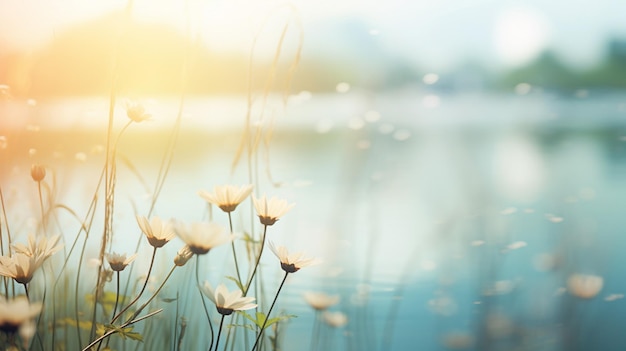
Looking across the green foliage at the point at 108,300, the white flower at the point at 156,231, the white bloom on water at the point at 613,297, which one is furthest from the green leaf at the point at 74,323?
the white bloom on water at the point at 613,297

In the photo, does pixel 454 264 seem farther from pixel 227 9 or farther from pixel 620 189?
pixel 620 189

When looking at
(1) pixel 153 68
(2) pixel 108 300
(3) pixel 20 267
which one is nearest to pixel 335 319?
(2) pixel 108 300

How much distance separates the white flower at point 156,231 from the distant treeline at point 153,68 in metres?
0.25

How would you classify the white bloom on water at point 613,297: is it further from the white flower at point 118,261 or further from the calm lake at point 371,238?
the white flower at point 118,261

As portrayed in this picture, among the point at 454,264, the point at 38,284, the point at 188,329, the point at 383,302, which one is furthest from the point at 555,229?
the point at 38,284

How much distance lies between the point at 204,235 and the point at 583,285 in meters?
0.82

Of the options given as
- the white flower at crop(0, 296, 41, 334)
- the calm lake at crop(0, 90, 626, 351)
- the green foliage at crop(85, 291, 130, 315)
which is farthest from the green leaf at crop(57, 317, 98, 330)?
the white flower at crop(0, 296, 41, 334)

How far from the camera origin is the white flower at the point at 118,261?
737mm

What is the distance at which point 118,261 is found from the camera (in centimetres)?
74

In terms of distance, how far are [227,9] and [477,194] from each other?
702 millimetres

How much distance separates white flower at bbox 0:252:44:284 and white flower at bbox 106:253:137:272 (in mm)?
75

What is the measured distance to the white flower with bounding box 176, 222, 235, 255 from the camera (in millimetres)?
642

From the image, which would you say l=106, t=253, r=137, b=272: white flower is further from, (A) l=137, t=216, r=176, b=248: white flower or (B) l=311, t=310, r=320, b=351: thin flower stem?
(B) l=311, t=310, r=320, b=351: thin flower stem

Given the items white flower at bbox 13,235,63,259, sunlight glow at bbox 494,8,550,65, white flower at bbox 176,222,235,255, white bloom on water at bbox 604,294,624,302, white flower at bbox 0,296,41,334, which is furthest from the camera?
sunlight glow at bbox 494,8,550,65
